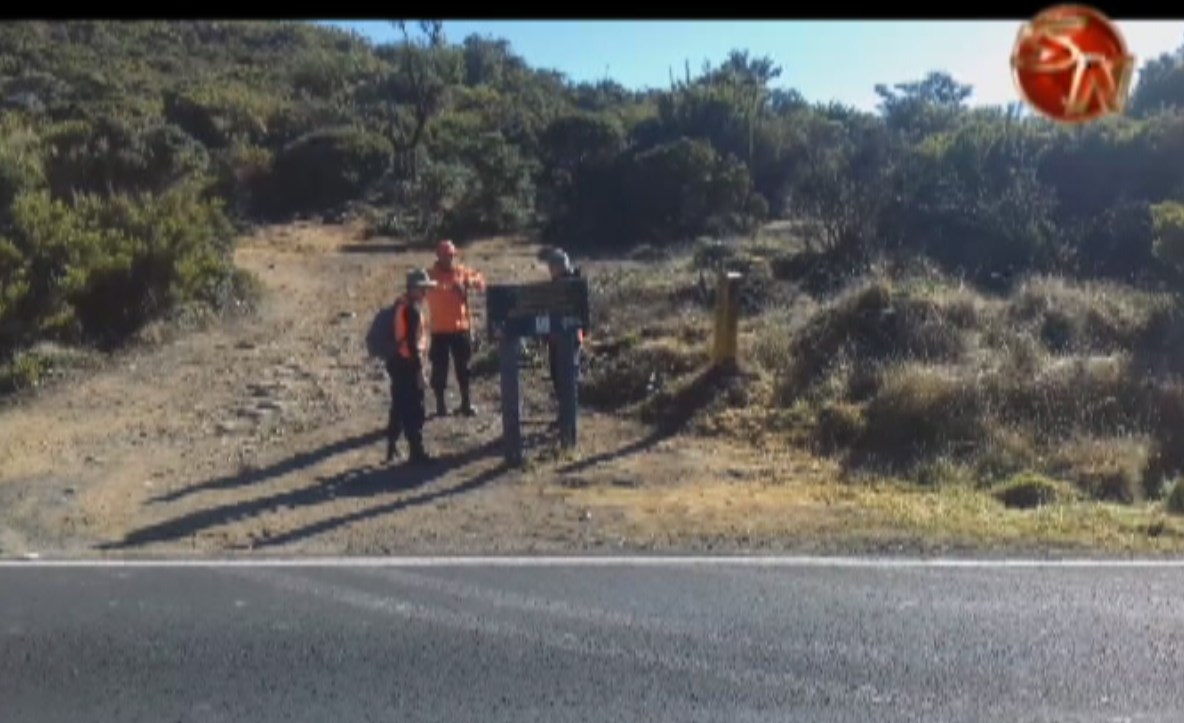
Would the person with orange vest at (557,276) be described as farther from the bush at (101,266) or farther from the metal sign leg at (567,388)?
the bush at (101,266)

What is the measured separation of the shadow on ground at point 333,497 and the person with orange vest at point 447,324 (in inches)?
44.9

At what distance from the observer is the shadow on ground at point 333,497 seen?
37.3ft

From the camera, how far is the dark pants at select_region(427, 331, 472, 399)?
14906mm

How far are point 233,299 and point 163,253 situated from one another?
41.8 inches

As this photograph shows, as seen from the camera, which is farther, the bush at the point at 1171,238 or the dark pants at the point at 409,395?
the bush at the point at 1171,238

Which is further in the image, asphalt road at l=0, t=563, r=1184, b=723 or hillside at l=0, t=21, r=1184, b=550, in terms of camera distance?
hillside at l=0, t=21, r=1184, b=550

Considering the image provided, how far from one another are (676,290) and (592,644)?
11.1 meters

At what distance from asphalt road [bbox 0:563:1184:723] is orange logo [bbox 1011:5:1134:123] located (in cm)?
248

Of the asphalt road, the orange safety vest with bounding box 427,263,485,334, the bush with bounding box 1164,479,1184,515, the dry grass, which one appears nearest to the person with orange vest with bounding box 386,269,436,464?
the orange safety vest with bounding box 427,263,485,334

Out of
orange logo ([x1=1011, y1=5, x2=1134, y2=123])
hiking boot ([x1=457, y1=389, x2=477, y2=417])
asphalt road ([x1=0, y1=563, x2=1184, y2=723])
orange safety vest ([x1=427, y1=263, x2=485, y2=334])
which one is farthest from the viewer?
hiking boot ([x1=457, y1=389, x2=477, y2=417])

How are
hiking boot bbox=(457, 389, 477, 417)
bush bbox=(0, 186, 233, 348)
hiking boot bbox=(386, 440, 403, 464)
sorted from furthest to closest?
bush bbox=(0, 186, 233, 348), hiking boot bbox=(457, 389, 477, 417), hiking boot bbox=(386, 440, 403, 464)

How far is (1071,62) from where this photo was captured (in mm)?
6164

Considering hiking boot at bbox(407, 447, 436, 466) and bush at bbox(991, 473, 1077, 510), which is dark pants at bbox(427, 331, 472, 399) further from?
bush at bbox(991, 473, 1077, 510)

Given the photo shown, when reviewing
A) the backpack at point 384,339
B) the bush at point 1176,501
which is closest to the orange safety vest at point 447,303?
the backpack at point 384,339
